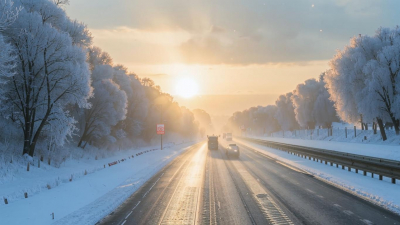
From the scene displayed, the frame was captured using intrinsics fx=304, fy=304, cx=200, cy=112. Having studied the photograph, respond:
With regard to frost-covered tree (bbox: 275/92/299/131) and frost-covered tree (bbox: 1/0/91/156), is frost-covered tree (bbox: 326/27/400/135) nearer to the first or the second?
frost-covered tree (bbox: 1/0/91/156)

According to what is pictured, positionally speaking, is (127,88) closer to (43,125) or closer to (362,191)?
(43,125)

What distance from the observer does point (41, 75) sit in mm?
26344

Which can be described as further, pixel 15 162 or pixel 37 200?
pixel 15 162

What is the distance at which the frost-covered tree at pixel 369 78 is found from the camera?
36250 millimetres

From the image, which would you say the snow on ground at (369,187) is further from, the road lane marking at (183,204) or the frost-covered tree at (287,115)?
the frost-covered tree at (287,115)

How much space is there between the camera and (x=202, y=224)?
9.05 meters

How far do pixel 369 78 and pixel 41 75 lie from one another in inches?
1460

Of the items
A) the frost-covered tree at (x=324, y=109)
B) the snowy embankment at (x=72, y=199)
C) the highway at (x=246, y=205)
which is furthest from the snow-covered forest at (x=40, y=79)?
the frost-covered tree at (x=324, y=109)

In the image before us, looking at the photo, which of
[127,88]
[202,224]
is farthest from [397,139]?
[127,88]

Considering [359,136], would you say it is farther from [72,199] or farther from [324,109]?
[72,199]

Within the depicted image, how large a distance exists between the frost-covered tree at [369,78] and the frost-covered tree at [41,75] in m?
32.6

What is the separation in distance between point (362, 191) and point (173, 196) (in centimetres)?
845

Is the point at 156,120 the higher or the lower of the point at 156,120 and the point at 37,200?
the higher

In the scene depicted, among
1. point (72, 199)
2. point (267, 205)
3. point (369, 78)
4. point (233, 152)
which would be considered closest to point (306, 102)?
point (369, 78)
